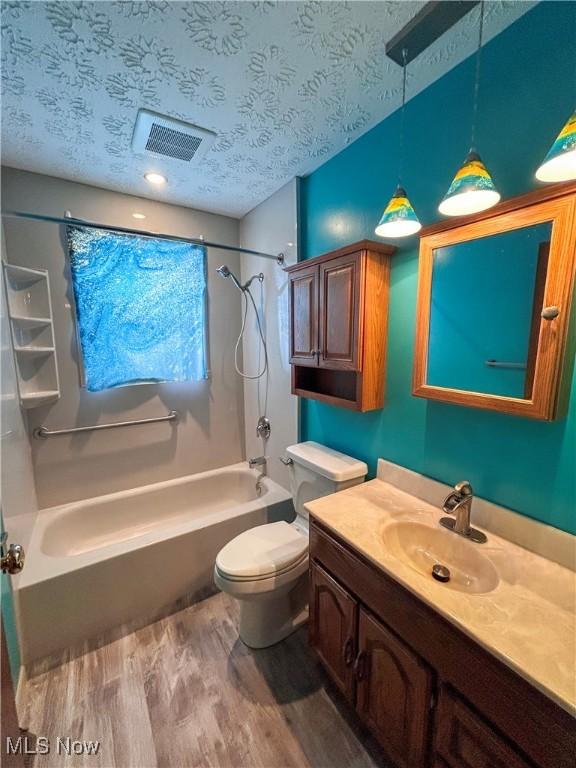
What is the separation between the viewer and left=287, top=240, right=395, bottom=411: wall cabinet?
52.2 inches

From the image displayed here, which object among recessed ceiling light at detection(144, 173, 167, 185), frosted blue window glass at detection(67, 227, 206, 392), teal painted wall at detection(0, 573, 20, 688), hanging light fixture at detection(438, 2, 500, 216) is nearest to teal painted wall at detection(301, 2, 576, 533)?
hanging light fixture at detection(438, 2, 500, 216)

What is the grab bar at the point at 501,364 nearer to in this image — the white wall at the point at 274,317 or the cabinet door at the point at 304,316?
the cabinet door at the point at 304,316

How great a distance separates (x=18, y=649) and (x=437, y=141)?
2767 millimetres

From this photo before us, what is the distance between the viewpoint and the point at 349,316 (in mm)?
1387

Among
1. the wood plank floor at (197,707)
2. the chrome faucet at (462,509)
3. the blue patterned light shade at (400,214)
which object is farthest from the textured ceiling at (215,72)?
the wood plank floor at (197,707)

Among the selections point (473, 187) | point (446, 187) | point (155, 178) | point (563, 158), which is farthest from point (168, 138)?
point (563, 158)

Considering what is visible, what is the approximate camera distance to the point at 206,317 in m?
2.45

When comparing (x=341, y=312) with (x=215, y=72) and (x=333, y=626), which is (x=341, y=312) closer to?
(x=215, y=72)

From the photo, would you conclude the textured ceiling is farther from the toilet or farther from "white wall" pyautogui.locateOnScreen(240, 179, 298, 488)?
the toilet

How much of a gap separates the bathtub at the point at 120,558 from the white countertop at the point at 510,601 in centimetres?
101

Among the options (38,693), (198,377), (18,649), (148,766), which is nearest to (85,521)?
(18,649)

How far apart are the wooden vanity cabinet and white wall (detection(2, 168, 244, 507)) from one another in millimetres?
1575

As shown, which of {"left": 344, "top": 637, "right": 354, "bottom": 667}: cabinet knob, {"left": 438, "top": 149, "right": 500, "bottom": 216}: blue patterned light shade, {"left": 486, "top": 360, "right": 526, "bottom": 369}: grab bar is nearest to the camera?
{"left": 438, "top": 149, "right": 500, "bottom": 216}: blue patterned light shade

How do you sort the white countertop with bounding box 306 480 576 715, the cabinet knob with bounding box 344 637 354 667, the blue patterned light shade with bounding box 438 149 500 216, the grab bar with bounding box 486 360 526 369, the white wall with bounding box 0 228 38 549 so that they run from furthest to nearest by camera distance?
1. the white wall with bounding box 0 228 38 549
2. the cabinet knob with bounding box 344 637 354 667
3. the grab bar with bounding box 486 360 526 369
4. the blue patterned light shade with bounding box 438 149 500 216
5. the white countertop with bounding box 306 480 576 715
